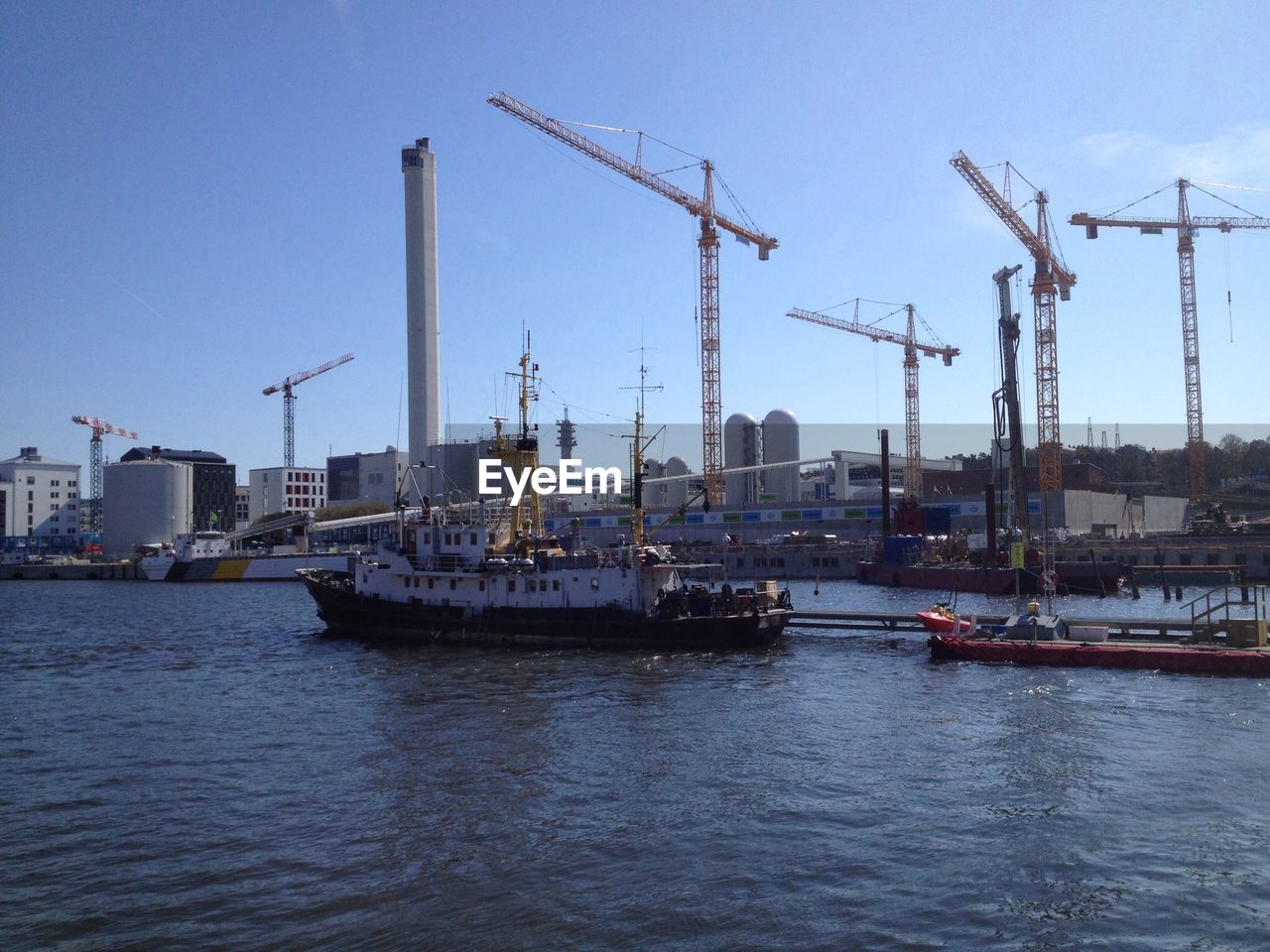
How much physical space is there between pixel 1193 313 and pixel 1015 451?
210ft

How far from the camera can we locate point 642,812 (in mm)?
17703

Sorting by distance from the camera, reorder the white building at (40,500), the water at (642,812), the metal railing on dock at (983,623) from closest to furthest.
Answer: the water at (642,812) → the metal railing on dock at (983,623) → the white building at (40,500)

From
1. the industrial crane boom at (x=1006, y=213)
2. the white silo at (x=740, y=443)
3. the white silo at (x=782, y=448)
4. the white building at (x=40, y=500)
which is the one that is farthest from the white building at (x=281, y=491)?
the industrial crane boom at (x=1006, y=213)

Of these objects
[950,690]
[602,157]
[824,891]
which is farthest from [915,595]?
[602,157]

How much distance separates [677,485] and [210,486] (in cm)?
8214

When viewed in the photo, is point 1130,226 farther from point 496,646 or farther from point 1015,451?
point 496,646

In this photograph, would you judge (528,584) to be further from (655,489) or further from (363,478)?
(363,478)

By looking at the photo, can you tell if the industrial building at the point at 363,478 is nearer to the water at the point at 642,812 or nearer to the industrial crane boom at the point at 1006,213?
the industrial crane boom at the point at 1006,213

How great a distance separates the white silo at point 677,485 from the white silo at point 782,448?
12678mm

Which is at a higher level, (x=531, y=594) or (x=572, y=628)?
(x=531, y=594)

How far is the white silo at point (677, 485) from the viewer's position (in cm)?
13988

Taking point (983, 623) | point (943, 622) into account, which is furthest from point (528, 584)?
point (983, 623)

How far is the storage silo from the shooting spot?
13650 cm

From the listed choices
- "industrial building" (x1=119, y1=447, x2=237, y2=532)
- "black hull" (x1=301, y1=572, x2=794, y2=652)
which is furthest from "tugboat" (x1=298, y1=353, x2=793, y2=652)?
"industrial building" (x1=119, y1=447, x2=237, y2=532)
